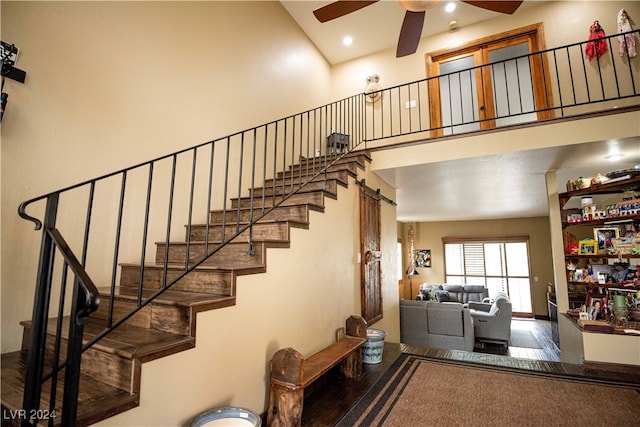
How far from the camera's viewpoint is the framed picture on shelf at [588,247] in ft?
11.7

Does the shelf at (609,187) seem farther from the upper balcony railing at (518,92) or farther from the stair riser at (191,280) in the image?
the stair riser at (191,280)

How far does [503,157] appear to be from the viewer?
12.0 ft

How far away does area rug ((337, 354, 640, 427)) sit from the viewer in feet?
6.95

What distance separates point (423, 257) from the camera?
10.6 meters

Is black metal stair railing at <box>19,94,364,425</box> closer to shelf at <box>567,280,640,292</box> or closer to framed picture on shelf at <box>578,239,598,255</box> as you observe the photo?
framed picture on shelf at <box>578,239,598,255</box>

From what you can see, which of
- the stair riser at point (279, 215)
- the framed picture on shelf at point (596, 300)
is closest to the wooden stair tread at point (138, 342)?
the stair riser at point (279, 215)

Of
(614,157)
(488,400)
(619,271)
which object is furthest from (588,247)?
(488,400)

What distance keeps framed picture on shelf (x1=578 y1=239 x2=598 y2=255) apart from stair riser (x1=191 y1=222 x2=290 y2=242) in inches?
141

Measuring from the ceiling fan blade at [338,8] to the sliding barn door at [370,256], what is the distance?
1.90 meters

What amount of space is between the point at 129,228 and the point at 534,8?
648 centimetres

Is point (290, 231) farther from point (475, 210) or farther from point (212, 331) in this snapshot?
point (475, 210)

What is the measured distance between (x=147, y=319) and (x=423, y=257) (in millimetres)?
9893

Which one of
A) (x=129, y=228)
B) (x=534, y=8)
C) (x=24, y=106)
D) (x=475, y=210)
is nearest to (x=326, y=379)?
(x=129, y=228)

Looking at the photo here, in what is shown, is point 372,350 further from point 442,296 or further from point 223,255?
point 442,296
